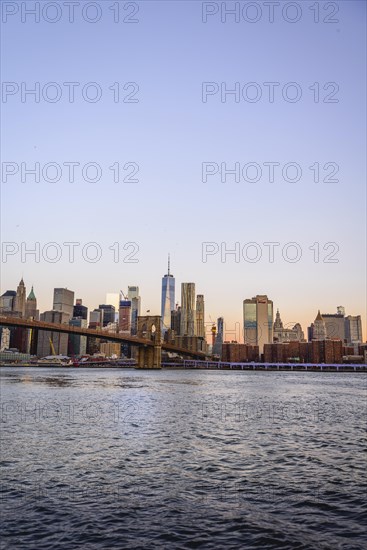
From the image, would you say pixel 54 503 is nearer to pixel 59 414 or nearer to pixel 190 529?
pixel 190 529

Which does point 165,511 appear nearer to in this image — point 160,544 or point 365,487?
point 160,544

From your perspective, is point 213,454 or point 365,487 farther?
A: point 213,454

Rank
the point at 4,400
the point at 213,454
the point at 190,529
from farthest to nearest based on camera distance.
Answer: the point at 4,400 < the point at 213,454 < the point at 190,529

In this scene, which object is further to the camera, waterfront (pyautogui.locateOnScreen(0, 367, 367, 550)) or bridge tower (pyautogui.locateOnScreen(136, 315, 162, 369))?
bridge tower (pyautogui.locateOnScreen(136, 315, 162, 369))

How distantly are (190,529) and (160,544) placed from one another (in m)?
1.28

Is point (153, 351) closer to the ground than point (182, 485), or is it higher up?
higher up

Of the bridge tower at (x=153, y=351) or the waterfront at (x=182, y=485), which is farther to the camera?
the bridge tower at (x=153, y=351)

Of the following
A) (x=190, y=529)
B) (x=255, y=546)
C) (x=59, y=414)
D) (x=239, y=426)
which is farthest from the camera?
(x=59, y=414)

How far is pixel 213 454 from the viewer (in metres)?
23.3

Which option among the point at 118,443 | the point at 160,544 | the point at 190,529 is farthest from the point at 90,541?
the point at 118,443

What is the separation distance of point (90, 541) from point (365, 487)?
35.7ft

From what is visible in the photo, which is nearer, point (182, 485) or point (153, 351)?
point (182, 485)

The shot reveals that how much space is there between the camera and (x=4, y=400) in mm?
51656

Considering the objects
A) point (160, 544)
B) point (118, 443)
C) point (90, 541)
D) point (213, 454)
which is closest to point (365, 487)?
point (213, 454)
